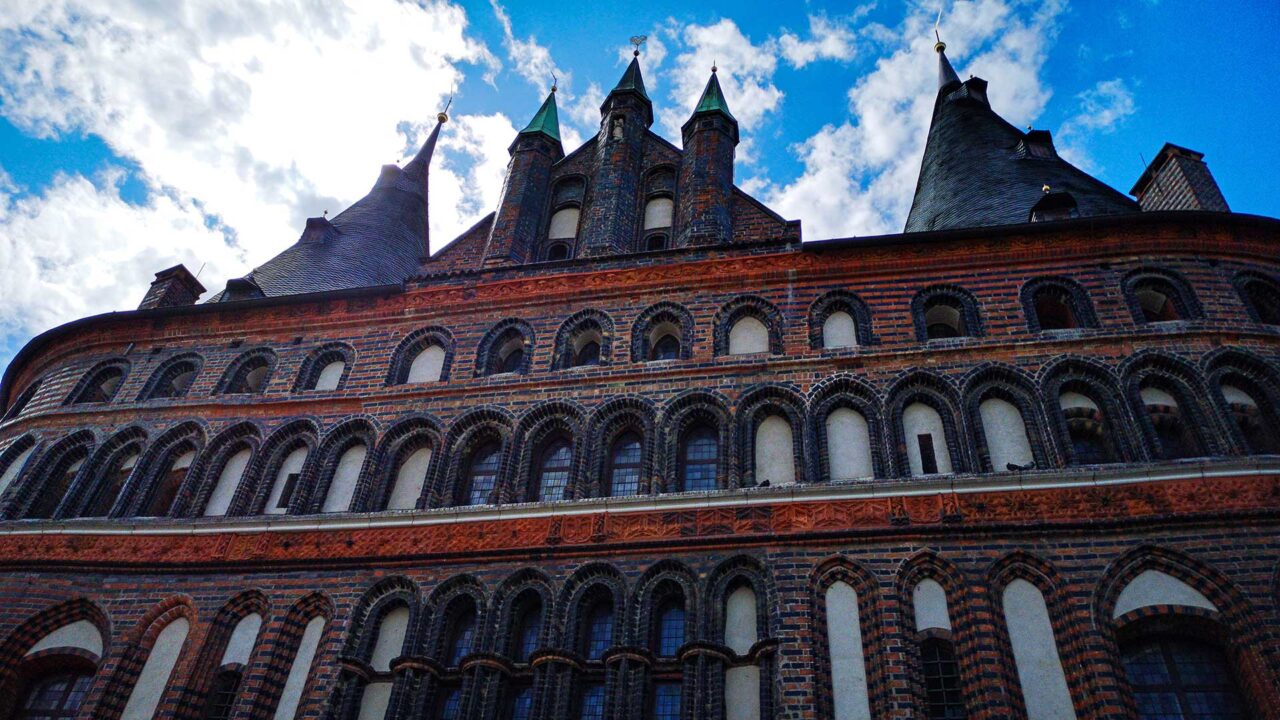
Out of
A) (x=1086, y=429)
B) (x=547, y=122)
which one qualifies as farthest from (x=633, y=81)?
(x=1086, y=429)

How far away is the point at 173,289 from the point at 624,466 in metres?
9.87

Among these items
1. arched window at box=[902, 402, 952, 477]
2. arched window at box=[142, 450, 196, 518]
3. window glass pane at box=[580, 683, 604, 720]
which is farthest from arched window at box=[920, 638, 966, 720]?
arched window at box=[142, 450, 196, 518]

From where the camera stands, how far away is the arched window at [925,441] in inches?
408

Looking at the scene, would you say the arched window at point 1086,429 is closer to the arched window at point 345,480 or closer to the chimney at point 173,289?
the arched window at point 345,480

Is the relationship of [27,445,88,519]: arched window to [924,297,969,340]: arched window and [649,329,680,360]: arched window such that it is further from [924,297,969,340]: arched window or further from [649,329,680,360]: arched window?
[924,297,969,340]: arched window

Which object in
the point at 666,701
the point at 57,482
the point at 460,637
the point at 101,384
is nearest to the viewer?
the point at 666,701

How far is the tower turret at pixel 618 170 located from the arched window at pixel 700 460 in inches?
136

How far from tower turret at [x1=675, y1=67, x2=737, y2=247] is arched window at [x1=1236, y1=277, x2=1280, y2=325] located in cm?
674

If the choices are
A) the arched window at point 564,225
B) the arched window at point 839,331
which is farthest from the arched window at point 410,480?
the arched window at point 839,331

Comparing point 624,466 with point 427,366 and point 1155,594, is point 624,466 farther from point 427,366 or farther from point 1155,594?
point 1155,594

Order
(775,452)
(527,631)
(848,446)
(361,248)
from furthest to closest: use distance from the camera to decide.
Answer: (361,248)
(775,452)
(848,446)
(527,631)

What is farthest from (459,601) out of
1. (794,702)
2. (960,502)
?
(960,502)

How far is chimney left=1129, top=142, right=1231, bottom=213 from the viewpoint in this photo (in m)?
13.6

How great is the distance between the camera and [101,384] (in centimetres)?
1453
